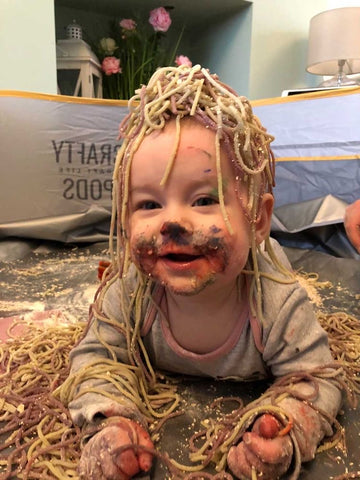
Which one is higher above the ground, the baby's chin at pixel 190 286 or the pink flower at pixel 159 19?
the pink flower at pixel 159 19

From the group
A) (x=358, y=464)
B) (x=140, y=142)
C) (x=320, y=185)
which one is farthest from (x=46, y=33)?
(x=358, y=464)

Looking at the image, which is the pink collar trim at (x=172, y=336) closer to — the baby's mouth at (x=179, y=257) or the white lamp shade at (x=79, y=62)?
the baby's mouth at (x=179, y=257)

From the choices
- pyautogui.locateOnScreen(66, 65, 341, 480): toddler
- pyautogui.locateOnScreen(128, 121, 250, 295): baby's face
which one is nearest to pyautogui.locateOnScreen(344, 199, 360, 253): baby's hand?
pyautogui.locateOnScreen(66, 65, 341, 480): toddler

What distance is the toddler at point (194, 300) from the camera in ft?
1.70

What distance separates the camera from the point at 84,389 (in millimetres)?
587

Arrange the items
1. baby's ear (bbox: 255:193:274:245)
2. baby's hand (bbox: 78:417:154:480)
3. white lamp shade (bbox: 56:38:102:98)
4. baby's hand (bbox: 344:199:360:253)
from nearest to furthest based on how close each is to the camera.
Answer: baby's hand (bbox: 78:417:154:480) → baby's ear (bbox: 255:193:274:245) → baby's hand (bbox: 344:199:360:253) → white lamp shade (bbox: 56:38:102:98)

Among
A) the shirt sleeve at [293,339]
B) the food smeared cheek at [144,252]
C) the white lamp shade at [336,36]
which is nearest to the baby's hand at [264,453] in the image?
the shirt sleeve at [293,339]

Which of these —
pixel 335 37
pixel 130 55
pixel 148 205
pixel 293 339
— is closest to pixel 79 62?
pixel 130 55

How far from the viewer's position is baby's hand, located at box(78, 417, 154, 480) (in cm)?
49

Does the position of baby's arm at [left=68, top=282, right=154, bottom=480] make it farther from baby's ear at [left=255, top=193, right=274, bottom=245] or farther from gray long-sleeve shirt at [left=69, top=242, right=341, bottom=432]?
baby's ear at [left=255, top=193, right=274, bottom=245]

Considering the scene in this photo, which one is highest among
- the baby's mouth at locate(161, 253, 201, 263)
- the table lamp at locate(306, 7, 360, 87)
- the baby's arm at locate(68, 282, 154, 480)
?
the table lamp at locate(306, 7, 360, 87)

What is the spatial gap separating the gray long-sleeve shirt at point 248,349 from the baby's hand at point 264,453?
96 mm

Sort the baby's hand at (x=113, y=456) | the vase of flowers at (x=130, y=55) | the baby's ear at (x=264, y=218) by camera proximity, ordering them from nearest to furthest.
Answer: the baby's hand at (x=113, y=456) → the baby's ear at (x=264, y=218) → the vase of flowers at (x=130, y=55)

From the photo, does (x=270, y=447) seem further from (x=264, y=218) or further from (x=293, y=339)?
(x=264, y=218)
